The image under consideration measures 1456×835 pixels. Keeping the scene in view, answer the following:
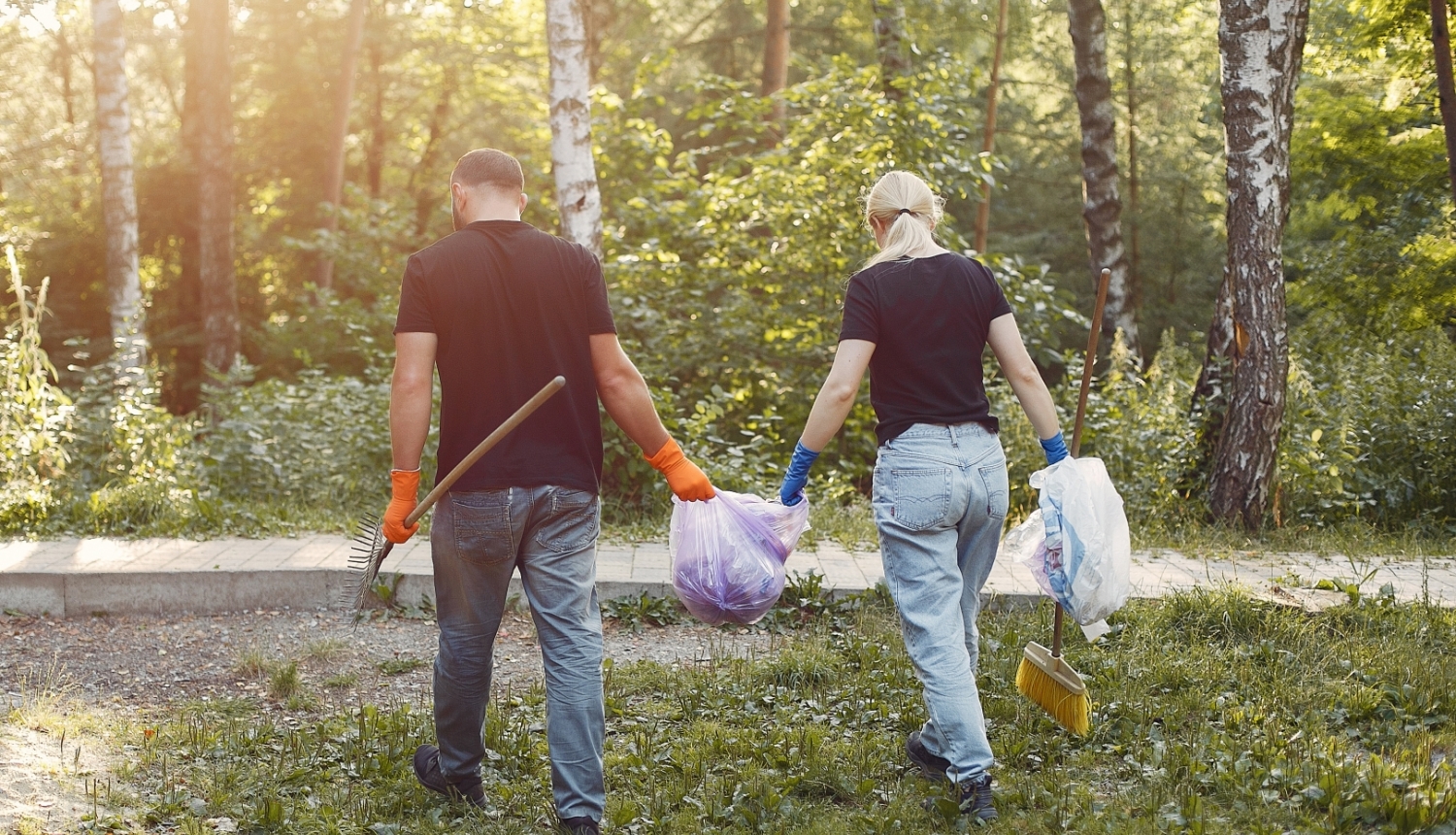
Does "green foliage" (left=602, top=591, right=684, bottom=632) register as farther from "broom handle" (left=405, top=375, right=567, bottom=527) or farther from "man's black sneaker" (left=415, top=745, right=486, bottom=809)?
"broom handle" (left=405, top=375, right=567, bottom=527)

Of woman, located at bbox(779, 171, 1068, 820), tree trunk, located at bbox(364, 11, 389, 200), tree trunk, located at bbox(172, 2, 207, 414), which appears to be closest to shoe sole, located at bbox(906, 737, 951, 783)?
woman, located at bbox(779, 171, 1068, 820)

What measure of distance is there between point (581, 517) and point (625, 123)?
8257mm

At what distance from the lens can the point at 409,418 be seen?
3402mm

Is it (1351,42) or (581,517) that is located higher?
(1351,42)

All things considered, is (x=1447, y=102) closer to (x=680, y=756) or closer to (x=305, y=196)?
(x=680, y=756)

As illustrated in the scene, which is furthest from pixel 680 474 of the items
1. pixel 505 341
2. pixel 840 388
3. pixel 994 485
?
pixel 994 485

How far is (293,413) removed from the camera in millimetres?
9352

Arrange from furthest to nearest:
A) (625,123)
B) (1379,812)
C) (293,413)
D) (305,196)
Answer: (305,196)
(625,123)
(293,413)
(1379,812)

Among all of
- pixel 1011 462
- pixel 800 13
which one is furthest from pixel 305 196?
pixel 1011 462

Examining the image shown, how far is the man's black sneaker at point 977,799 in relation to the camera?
11.2 ft

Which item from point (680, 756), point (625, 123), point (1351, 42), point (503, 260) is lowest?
point (680, 756)

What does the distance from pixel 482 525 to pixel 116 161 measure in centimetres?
1015

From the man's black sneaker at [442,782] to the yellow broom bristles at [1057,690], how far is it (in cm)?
187

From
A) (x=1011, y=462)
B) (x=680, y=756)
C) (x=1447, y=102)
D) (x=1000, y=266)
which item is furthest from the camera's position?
(x=1000, y=266)
